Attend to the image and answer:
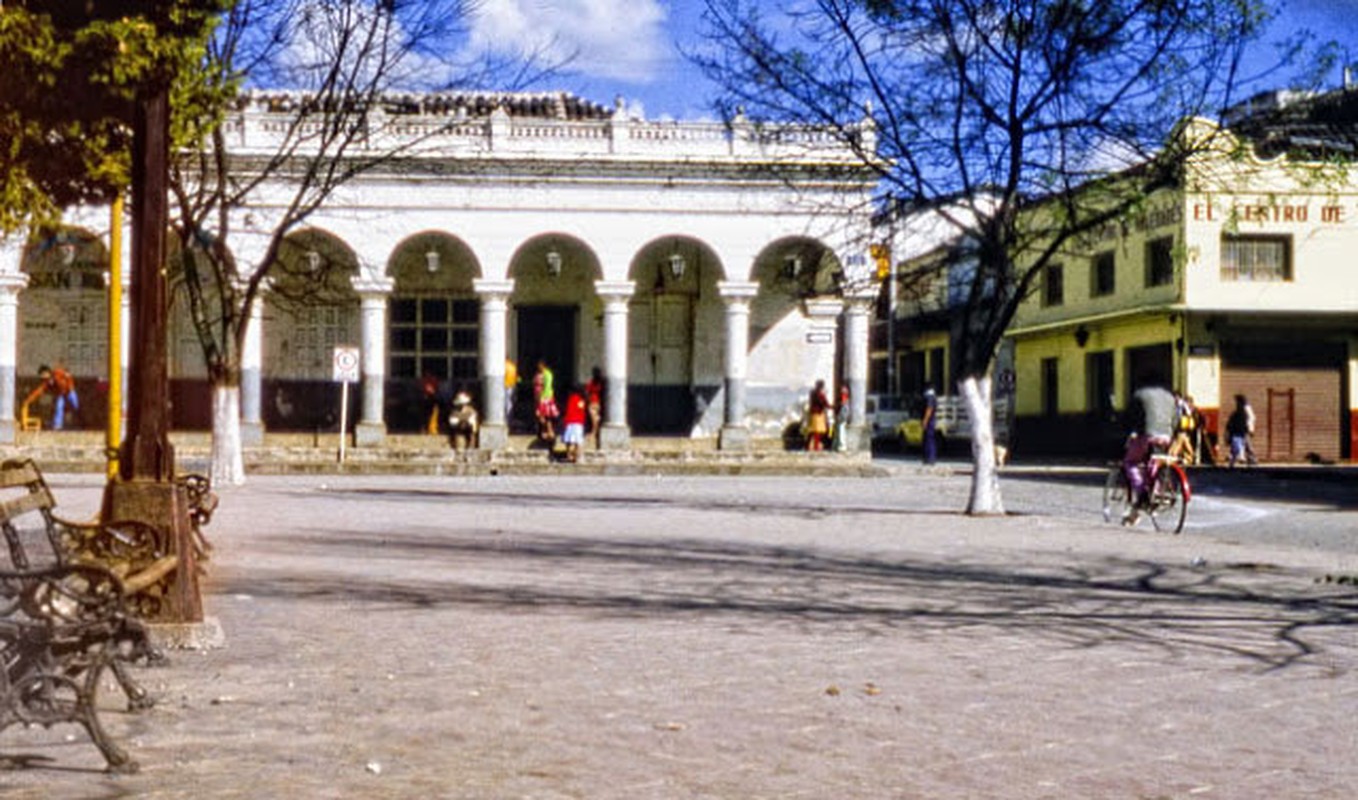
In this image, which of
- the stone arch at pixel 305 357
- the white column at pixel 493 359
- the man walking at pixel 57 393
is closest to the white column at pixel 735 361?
the white column at pixel 493 359

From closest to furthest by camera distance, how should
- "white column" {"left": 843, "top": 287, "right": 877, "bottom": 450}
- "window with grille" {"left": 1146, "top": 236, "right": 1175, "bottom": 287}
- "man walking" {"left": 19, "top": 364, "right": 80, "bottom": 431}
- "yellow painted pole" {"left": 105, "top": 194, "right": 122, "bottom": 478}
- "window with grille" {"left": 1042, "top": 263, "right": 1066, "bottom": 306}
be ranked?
"yellow painted pole" {"left": 105, "top": 194, "right": 122, "bottom": 478}
"man walking" {"left": 19, "top": 364, "right": 80, "bottom": 431}
"white column" {"left": 843, "top": 287, "right": 877, "bottom": 450}
"window with grille" {"left": 1146, "top": 236, "right": 1175, "bottom": 287}
"window with grille" {"left": 1042, "top": 263, "right": 1066, "bottom": 306}

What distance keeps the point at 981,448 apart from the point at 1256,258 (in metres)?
22.7

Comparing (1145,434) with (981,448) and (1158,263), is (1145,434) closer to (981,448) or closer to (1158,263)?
(981,448)

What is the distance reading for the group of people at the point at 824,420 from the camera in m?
35.5

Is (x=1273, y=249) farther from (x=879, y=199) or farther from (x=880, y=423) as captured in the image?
(x=879, y=199)

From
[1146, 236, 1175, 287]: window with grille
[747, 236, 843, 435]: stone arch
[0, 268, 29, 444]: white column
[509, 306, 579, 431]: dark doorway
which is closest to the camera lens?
[0, 268, 29, 444]: white column

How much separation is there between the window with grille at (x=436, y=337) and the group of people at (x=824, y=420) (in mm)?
7170

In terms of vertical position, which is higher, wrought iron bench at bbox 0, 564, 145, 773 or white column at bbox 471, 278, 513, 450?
white column at bbox 471, 278, 513, 450

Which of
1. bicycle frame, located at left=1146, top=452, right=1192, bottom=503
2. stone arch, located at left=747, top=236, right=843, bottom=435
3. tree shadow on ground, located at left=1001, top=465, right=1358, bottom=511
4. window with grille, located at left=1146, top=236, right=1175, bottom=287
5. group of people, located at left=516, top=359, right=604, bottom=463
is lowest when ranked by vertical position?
tree shadow on ground, located at left=1001, top=465, right=1358, bottom=511

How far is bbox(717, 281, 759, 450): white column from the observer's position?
34.9 meters

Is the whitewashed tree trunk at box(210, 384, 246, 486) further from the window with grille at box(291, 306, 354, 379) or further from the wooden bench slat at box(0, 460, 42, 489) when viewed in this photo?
the wooden bench slat at box(0, 460, 42, 489)

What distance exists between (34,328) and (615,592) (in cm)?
2844

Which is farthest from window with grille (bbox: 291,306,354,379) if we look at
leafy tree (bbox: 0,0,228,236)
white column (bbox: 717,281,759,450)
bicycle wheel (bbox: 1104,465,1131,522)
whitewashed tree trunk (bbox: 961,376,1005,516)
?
leafy tree (bbox: 0,0,228,236)

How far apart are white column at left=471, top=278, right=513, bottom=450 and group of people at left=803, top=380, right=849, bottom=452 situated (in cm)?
614
